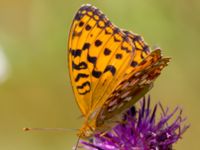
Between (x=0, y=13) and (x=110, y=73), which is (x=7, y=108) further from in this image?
(x=110, y=73)

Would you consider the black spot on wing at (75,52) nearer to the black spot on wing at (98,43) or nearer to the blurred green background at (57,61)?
the black spot on wing at (98,43)

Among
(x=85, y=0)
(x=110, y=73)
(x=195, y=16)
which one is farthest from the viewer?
(x=85, y=0)

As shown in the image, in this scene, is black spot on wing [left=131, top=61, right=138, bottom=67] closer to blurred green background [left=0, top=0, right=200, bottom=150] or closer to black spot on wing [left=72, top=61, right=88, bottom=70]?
black spot on wing [left=72, top=61, right=88, bottom=70]

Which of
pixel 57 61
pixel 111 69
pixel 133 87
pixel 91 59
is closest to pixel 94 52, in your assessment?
pixel 91 59

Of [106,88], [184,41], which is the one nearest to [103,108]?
[106,88]

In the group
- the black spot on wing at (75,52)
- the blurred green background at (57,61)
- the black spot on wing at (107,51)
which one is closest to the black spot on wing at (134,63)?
the black spot on wing at (107,51)

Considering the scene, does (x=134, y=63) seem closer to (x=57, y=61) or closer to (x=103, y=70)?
(x=103, y=70)
